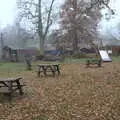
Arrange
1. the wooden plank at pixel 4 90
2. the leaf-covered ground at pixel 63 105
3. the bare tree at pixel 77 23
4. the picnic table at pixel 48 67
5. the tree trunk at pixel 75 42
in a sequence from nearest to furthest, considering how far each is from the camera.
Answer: the leaf-covered ground at pixel 63 105, the wooden plank at pixel 4 90, the picnic table at pixel 48 67, the bare tree at pixel 77 23, the tree trunk at pixel 75 42

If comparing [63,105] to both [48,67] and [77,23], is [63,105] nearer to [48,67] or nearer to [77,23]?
[48,67]

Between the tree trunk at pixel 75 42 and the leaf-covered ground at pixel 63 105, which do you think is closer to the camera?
the leaf-covered ground at pixel 63 105

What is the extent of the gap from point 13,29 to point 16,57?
6020 centimetres

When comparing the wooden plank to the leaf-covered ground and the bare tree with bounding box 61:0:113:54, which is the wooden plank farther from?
the bare tree with bounding box 61:0:113:54

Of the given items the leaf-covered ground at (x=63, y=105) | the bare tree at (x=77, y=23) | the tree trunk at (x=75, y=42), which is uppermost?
the bare tree at (x=77, y=23)

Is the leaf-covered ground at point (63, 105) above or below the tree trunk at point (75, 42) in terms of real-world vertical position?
below

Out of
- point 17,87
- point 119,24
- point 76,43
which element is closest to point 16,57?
point 76,43

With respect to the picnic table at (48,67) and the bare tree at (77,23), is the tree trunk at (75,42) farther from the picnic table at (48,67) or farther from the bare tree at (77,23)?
the picnic table at (48,67)

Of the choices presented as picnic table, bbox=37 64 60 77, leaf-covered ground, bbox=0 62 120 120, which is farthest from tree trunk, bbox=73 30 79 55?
leaf-covered ground, bbox=0 62 120 120

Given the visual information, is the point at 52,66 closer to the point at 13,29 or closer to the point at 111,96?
the point at 111,96

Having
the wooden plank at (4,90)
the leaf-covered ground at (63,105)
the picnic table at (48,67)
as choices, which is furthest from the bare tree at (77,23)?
the wooden plank at (4,90)

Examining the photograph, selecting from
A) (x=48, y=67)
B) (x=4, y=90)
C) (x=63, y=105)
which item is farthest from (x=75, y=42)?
(x=63, y=105)

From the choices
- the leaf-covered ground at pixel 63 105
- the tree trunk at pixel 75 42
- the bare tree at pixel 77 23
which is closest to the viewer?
the leaf-covered ground at pixel 63 105

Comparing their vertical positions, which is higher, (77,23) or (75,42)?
(77,23)
